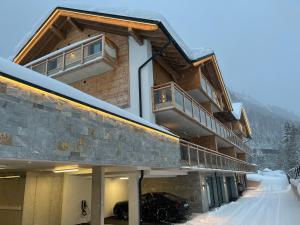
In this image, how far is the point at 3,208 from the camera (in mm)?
9734

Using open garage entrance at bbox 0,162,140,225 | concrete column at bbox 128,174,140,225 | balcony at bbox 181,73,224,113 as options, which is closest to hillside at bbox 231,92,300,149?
Answer: balcony at bbox 181,73,224,113

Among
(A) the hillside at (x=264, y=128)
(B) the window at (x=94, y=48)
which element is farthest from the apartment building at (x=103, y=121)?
(A) the hillside at (x=264, y=128)

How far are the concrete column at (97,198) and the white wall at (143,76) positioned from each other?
6450 mm

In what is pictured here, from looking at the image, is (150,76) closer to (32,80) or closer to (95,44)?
(95,44)

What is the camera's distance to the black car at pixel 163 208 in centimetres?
1277

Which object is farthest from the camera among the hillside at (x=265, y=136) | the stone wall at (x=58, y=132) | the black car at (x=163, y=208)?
the hillside at (x=265, y=136)

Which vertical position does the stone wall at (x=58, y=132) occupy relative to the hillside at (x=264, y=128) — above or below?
below

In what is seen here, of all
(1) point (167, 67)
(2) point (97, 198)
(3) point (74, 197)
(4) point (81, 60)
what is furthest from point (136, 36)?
(2) point (97, 198)

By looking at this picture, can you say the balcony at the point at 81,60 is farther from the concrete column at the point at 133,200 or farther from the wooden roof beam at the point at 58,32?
the concrete column at the point at 133,200

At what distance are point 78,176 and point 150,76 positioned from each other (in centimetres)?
638

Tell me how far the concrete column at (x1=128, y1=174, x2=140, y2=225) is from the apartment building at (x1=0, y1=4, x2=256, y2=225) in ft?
0.13

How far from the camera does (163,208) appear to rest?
13.1m

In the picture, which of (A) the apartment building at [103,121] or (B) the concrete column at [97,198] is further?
(B) the concrete column at [97,198]

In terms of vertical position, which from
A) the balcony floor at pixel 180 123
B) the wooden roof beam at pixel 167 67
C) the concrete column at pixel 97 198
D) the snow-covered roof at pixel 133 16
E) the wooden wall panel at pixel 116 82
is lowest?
the concrete column at pixel 97 198
